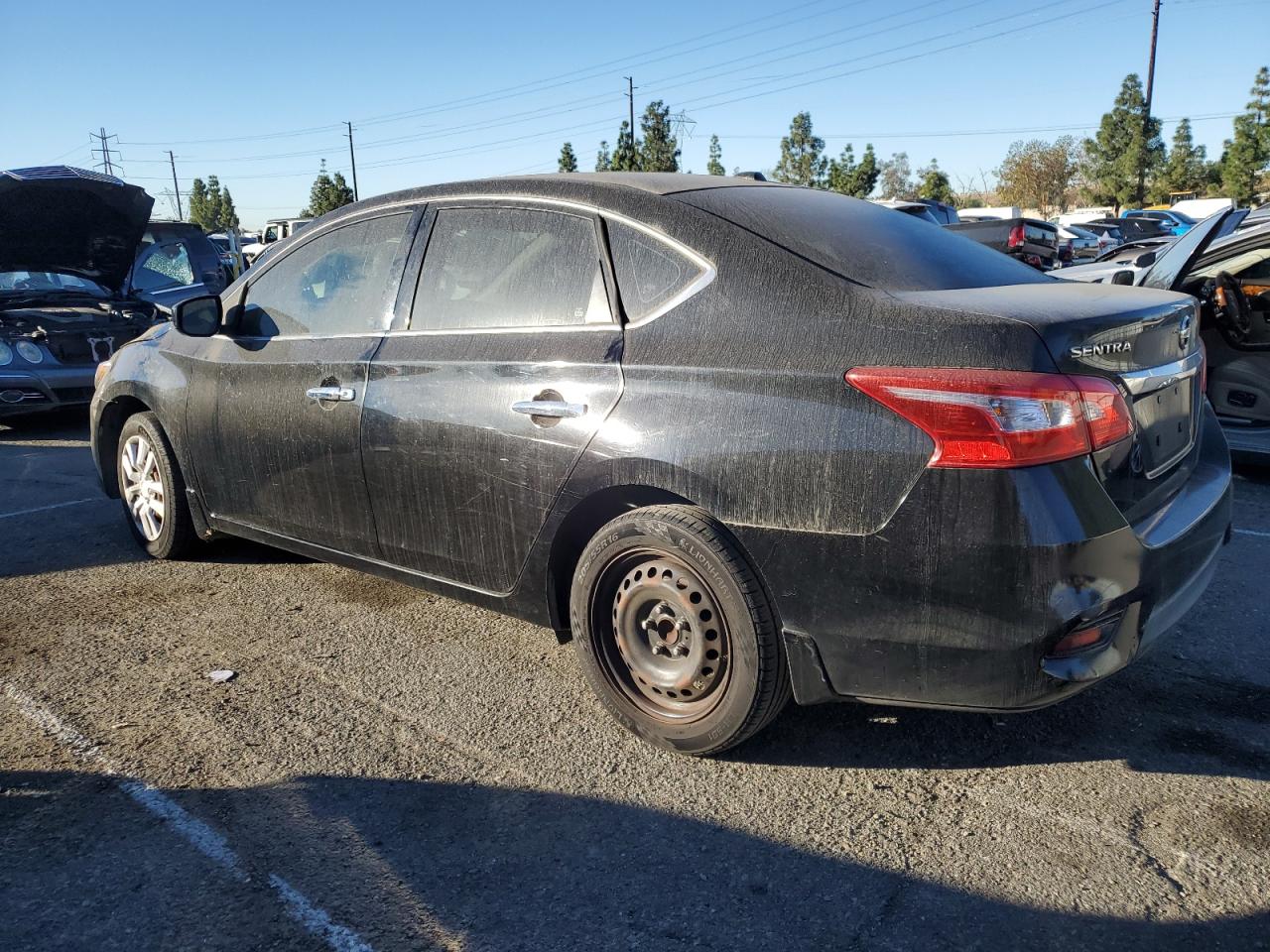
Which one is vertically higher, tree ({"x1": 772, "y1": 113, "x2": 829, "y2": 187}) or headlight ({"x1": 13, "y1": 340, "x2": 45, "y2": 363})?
tree ({"x1": 772, "y1": 113, "x2": 829, "y2": 187})

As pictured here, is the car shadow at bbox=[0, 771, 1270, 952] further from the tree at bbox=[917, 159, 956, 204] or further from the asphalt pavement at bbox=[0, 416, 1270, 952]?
the tree at bbox=[917, 159, 956, 204]

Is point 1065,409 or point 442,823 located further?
point 442,823

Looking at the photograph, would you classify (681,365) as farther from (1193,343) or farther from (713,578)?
(1193,343)

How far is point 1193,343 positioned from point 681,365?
62.7 inches

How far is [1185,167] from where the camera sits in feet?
197

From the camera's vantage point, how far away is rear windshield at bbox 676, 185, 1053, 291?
2.86 meters

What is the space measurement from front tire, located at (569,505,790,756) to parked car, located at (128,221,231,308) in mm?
8890

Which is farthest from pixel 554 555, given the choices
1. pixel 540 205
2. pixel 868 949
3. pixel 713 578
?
pixel 868 949

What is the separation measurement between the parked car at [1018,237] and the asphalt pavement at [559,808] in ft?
45.3

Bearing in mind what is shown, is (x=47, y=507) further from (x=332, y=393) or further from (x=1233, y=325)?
(x=1233, y=325)

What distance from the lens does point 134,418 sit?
15.9ft

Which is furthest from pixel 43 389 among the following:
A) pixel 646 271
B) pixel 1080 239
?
pixel 1080 239

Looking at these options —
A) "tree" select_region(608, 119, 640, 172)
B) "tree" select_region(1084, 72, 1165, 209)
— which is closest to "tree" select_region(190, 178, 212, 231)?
"tree" select_region(608, 119, 640, 172)

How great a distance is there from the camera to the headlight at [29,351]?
8.23 meters
